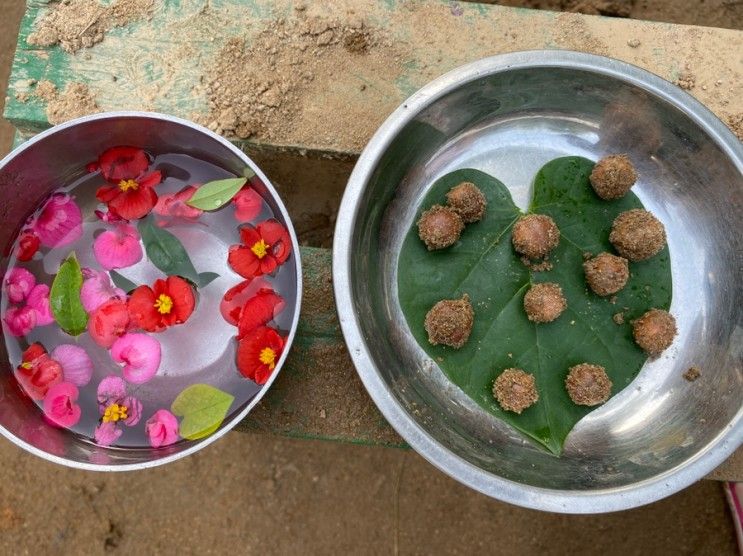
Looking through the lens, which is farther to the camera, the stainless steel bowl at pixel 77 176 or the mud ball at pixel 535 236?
the mud ball at pixel 535 236

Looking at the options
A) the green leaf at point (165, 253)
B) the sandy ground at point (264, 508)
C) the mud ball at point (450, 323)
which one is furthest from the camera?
the sandy ground at point (264, 508)

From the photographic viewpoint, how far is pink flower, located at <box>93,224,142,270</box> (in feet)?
3.94

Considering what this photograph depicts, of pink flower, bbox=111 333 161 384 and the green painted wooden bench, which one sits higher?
the green painted wooden bench

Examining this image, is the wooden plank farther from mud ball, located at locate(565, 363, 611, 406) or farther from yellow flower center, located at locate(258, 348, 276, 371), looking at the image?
mud ball, located at locate(565, 363, 611, 406)

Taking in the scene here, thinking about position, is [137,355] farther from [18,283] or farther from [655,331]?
[655,331]

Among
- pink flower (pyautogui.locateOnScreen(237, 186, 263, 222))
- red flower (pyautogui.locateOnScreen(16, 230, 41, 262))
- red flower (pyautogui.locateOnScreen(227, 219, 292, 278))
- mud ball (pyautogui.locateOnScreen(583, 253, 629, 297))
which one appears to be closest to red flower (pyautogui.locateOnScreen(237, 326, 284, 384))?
red flower (pyautogui.locateOnScreen(227, 219, 292, 278))

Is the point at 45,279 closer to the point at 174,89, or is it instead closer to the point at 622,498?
the point at 174,89

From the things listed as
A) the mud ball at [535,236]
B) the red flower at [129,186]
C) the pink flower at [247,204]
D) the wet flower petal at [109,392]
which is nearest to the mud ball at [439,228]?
the mud ball at [535,236]

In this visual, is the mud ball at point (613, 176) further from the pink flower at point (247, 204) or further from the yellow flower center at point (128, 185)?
the yellow flower center at point (128, 185)

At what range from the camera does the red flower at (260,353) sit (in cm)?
112

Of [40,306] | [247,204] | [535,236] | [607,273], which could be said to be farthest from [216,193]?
[607,273]

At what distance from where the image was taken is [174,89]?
1240 millimetres

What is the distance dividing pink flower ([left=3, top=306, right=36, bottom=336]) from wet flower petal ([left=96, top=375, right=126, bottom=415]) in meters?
0.18

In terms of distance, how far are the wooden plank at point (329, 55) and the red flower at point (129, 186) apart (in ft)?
0.42
